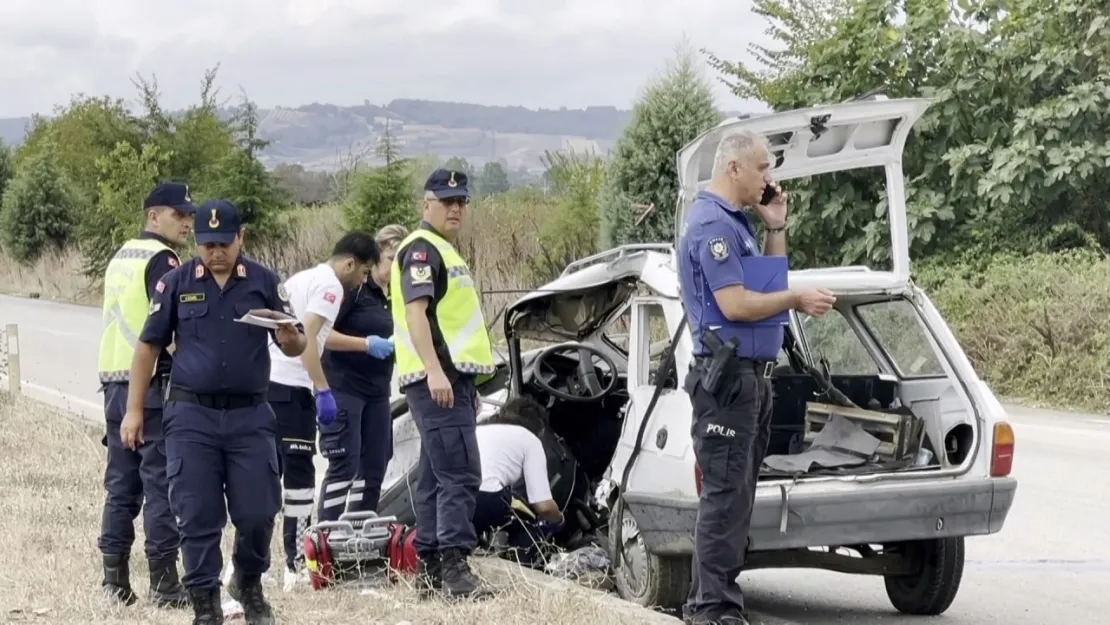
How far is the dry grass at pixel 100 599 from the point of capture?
19.0 feet

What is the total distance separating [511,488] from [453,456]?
33.6 inches

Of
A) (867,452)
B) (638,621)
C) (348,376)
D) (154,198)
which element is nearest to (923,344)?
(867,452)

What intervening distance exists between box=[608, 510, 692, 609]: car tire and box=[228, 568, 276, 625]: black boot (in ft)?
5.02

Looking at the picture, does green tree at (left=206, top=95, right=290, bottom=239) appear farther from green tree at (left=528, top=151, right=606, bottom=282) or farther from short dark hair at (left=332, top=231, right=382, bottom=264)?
short dark hair at (left=332, top=231, right=382, bottom=264)

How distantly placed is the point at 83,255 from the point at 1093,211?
28979mm

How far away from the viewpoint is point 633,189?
18234mm

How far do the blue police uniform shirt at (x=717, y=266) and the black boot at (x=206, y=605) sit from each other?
2.18 meters

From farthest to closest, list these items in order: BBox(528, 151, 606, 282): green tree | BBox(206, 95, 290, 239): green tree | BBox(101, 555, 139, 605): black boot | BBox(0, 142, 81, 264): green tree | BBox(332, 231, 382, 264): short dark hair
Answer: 1. BBox(0, 142, 81, 264): green tree
2. BBox(206, 95, 290, 239): green tree
3. BBox(528, 151, 606, 282): green tree
4. BBox(332, 231, 382, 264): short dark hair
5. BBox(101, 555, 139, 605): black boot

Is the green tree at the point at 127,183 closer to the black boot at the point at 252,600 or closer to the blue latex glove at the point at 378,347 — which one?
the blue latex glove at the point at 378,347

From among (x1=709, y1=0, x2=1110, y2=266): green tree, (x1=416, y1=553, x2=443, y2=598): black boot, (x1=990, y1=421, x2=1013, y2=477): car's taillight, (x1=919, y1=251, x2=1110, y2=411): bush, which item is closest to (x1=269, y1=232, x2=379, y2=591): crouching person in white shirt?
(x1=416, y1=553, x2=443, y2=598): black boot

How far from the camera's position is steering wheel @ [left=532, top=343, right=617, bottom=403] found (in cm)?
769

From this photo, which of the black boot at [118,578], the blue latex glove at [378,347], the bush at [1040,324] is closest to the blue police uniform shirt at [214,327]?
the black boot at [118,578]

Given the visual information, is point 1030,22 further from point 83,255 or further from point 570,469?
point 83,255

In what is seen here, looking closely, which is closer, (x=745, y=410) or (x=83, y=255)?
(x=745, y=410)
